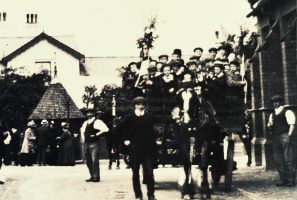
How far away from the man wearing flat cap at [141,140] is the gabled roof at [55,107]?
2414 cm

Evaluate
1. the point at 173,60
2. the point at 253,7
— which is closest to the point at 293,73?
the point at 253,7

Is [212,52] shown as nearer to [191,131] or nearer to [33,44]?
[191,131]

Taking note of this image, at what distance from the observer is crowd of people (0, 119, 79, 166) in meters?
28.4

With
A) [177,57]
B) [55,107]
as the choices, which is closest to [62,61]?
[55,107]

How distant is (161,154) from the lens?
14.5 metres

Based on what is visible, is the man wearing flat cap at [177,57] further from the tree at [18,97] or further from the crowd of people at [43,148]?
the tree at [18,97]

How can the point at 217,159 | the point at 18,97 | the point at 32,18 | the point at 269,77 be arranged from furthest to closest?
the point at 32,18 < the point at 18,97 < the point at 269,77 < the point at 217,159

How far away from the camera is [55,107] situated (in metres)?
Answer: 38.1

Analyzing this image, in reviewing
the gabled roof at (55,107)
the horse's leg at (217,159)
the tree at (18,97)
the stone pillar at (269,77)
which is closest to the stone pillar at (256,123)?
the stone pillar at (269,77)

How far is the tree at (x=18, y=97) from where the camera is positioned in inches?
1829

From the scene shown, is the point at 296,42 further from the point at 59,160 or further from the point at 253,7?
the point at 59,160

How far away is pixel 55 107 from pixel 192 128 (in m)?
26.2

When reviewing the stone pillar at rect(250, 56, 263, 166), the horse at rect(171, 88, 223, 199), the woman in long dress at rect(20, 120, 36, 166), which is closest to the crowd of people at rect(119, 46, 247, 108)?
the horse at rect(171, 88, 223, 199)

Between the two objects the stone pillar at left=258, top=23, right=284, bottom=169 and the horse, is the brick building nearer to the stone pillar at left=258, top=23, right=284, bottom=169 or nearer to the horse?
the stone pillar at left=258, top=23, right=284, bottom=169
